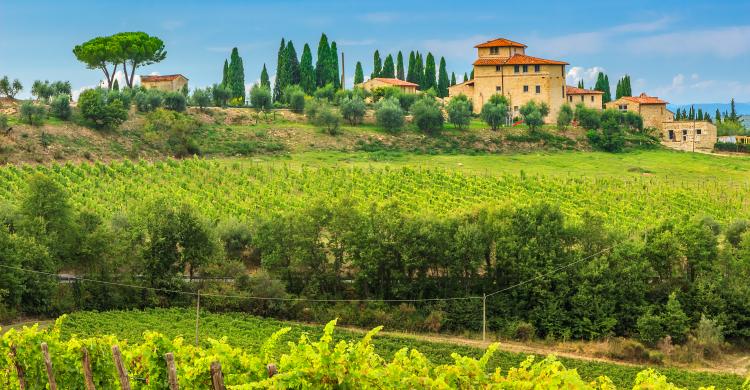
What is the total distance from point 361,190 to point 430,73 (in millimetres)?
55028

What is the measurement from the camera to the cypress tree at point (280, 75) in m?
93.9

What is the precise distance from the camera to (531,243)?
37.8 meters

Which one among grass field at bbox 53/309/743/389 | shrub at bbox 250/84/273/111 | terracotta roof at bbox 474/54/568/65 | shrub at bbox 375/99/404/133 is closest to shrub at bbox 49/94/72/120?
shrub at bbox 250/84/273/111

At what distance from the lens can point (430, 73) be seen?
346 ft

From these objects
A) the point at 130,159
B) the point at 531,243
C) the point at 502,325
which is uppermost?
the point at 130,159

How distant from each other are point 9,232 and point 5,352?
2163 centimetres

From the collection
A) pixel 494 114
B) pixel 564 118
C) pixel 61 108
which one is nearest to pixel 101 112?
pixel 61 108

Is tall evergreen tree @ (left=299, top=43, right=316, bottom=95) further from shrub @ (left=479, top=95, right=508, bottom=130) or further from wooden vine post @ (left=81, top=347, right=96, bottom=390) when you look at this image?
wooden vine post @ (left=81, top=347, right=96, bottom=390)

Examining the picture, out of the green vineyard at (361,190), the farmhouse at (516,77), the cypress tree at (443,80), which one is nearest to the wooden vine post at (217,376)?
the green vineyard at (361,190)

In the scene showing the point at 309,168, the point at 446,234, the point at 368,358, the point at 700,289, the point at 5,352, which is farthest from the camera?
the point at 309,168

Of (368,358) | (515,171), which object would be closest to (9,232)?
(368,358)

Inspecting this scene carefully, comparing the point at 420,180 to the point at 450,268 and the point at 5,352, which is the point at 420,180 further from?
the point at 5,352

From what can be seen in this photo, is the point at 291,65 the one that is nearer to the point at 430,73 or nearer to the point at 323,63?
the point at 323,63

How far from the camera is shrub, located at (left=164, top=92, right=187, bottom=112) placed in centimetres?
7306
